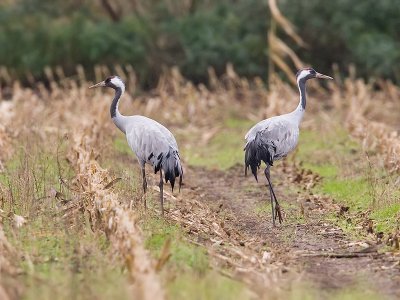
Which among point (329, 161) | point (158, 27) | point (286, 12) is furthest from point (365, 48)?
point (329, 161)

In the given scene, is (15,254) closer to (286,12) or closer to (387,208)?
(387,208)

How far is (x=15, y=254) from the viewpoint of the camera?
23.3 ft

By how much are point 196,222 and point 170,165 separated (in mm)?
874

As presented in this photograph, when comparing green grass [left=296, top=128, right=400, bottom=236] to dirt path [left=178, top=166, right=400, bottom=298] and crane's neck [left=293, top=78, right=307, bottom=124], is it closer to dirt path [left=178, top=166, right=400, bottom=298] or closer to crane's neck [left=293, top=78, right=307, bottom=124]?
dirt path [left=178, top=166, right=400, bottom=298]

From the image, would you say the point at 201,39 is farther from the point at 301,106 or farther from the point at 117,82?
the point at 301,106

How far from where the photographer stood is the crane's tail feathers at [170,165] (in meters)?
9.73

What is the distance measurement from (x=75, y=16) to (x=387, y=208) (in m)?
17.4

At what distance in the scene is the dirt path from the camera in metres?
7.46

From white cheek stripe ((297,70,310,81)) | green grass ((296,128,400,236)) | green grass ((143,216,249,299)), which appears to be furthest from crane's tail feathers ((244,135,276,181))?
green grass ((143,216,249,299))

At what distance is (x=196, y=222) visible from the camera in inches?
360

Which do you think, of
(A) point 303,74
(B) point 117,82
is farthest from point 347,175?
(B) point 117,82

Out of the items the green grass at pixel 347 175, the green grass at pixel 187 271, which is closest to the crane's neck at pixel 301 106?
the green grass at pixel 347 175

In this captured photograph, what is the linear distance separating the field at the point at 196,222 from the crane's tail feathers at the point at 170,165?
1.22 feet

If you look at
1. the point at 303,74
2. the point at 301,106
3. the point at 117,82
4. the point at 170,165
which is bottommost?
the point at 170,165
